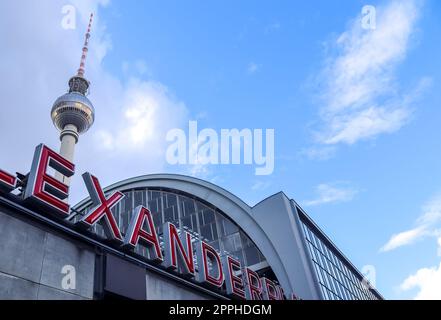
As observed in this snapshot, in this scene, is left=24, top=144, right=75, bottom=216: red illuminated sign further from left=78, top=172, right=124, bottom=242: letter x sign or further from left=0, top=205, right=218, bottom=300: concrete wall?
left=78, top=172, right=124, bottom=242: letter x sign

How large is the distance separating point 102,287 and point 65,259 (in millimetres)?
1815

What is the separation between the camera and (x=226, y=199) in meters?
38.9

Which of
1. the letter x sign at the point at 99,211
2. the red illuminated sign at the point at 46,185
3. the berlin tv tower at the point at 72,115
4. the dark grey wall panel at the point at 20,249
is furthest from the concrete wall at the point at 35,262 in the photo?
the berlin tv tower at the point at 72,115

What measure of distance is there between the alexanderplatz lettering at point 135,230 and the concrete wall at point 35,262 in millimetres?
891

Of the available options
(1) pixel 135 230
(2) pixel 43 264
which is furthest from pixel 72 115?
(2) pixel 43 264

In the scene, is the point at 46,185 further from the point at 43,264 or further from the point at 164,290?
the point at 164,290

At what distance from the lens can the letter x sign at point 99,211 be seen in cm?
1594

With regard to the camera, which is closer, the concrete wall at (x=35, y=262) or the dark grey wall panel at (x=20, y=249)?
the concrete wall at (x=35, y=262)

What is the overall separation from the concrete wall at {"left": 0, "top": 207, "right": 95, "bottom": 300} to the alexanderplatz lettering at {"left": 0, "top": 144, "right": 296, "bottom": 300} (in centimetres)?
89

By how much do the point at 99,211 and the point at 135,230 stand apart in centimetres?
199

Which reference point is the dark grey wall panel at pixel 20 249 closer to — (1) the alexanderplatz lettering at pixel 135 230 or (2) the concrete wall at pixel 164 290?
(1) the alexanderplatz lettering at pixel 135 230

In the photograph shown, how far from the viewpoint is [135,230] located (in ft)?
58.5

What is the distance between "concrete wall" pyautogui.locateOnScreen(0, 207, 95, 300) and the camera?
40.2 feet

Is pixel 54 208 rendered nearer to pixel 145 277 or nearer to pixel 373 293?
pixel 145 277
